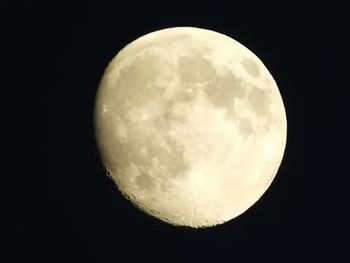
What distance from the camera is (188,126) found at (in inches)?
202

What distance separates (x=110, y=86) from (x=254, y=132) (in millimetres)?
1606

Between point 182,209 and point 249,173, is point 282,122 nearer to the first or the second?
point 249,173

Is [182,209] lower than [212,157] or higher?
lower

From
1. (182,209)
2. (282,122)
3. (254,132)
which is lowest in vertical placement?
(182,209)

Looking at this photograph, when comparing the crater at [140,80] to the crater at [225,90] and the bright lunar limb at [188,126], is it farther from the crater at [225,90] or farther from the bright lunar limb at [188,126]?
the crater at [225,90]

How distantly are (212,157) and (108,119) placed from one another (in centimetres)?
118

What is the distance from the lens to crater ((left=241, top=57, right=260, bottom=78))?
5.59 m

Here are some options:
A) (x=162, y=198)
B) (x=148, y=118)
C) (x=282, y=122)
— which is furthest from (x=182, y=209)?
(x=282, y=122)

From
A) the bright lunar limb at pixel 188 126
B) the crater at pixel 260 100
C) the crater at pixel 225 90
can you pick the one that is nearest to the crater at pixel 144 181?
the bright lunar limb at pixel 188 126

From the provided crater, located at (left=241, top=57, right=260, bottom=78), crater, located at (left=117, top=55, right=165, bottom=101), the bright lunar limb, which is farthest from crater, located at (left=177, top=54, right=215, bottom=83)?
crater, located at (left=241, top=57, right=260, bottom=78)

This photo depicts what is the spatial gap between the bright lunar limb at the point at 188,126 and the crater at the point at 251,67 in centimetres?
1

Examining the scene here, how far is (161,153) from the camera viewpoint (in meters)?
5.25

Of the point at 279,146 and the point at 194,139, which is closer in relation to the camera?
the point at 194,139

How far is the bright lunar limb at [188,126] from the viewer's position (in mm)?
5188
